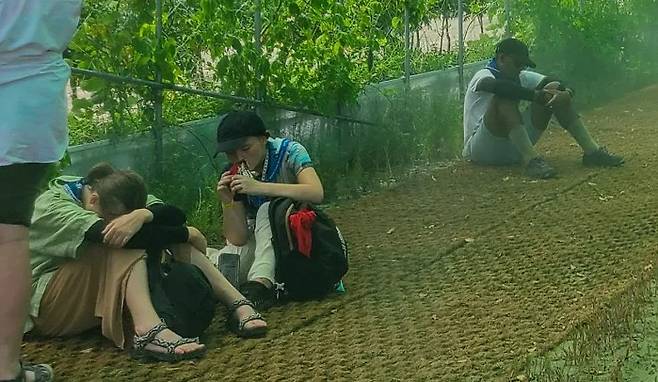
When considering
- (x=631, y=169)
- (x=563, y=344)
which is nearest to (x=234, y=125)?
(x=563, y=344)

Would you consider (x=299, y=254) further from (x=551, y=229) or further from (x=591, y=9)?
(x=591, y=9)

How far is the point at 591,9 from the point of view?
1389cm

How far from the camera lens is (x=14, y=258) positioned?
3.96 meters

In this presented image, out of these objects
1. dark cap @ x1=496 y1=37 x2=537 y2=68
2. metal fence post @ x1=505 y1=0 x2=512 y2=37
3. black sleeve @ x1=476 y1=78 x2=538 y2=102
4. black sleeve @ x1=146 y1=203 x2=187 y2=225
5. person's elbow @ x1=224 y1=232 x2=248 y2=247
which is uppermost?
metal fence post @ x1=505 y1=0 x2=512 y2=37

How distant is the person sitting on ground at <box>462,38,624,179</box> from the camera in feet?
29.4

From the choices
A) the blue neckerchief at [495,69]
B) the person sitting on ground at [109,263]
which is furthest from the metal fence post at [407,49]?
the person sitting on ground at [109,263]

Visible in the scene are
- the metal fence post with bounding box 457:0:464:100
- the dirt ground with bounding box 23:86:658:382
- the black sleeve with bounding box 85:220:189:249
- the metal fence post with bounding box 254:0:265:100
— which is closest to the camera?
the dirt ground with bounding box 23:86:658:382

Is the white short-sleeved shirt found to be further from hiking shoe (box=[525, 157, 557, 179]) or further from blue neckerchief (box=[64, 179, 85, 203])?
blue neckerchief (box=[64, 179, 85, 203])

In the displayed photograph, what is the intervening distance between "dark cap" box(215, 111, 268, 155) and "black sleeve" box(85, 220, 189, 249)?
720 mm

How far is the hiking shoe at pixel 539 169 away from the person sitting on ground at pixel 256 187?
11.0 ft

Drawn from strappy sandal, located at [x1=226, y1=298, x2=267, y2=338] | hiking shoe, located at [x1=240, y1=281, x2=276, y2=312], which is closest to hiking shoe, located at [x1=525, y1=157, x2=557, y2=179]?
hiking shoe, located at [x1=240, y1=281, x2=276, y2=312]

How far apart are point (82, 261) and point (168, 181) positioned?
7.38ft

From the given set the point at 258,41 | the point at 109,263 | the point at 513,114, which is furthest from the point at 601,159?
the point at 109,263

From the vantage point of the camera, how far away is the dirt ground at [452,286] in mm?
4672
